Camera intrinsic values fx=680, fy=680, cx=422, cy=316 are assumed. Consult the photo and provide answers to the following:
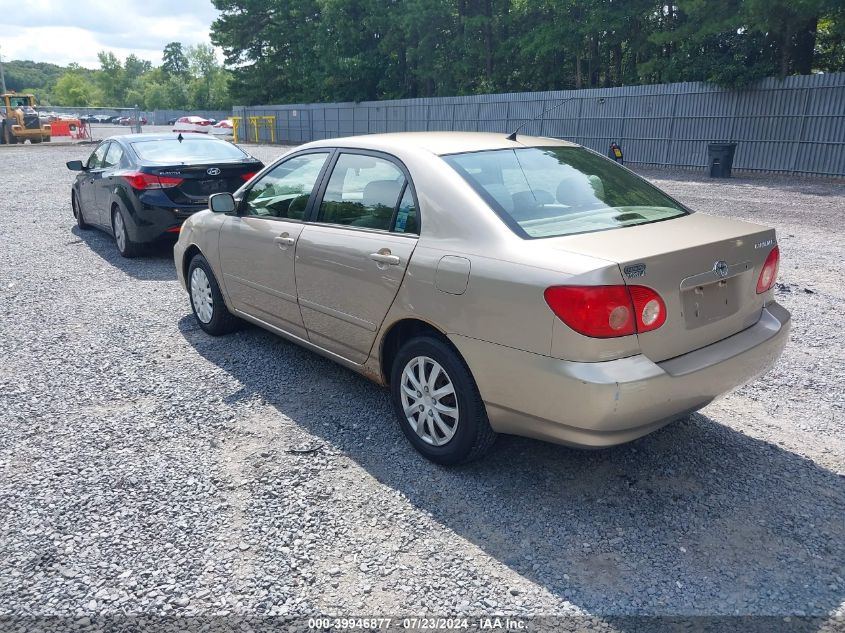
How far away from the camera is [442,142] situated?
3.97 metres

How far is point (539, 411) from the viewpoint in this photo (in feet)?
9.71

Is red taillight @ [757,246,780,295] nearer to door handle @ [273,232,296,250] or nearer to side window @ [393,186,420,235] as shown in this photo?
side window @ [393,186,420,235]

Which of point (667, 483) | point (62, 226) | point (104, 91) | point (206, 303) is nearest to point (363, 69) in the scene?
point (62, 226)

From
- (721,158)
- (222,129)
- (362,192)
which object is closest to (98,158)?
(362,192)

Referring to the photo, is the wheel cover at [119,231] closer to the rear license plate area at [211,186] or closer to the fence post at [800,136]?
the rear license plate area at [211,186]

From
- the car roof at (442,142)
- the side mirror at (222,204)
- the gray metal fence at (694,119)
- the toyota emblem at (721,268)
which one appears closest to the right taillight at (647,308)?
the toyota emblem at (721,268)

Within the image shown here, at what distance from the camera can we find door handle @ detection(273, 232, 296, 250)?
4.34 m

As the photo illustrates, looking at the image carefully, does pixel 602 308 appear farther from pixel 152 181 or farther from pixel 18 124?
pixel 18 124

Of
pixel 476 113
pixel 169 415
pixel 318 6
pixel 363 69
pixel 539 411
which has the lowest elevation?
pixel 169 415

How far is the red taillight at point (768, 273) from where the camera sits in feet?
11.3

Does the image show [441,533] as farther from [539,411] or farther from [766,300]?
[766,300]

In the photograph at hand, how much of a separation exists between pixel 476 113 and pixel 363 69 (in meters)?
18.6

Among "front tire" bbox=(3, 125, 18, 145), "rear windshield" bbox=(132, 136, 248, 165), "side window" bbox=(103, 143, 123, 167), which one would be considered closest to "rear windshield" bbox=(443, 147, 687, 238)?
"rear windshield" bbox=(132, 136, 248, 165)

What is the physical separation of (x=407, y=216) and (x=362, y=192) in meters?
0.52
